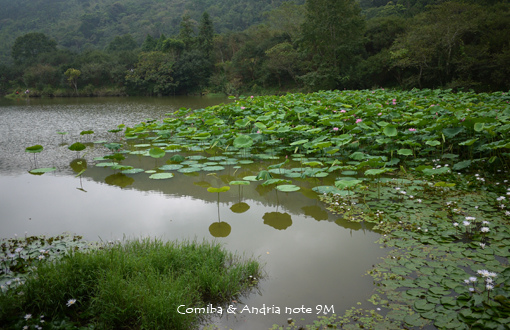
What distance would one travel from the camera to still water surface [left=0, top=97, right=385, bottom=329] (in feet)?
6.84

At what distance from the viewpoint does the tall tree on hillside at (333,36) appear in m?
19.1

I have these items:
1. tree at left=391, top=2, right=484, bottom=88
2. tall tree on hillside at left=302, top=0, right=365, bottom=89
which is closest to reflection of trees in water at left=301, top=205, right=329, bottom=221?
tree at left=391, top=2, right=484, bottom=88

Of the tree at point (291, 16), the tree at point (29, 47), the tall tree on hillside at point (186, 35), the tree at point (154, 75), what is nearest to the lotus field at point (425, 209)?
the tree at point (291, 16)

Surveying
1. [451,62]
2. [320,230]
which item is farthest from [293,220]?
[451,62]

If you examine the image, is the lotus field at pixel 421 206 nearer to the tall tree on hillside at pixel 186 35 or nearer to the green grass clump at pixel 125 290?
the green grass clump at pixel 125 290

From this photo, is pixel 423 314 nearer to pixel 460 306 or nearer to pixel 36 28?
pixel 460 306

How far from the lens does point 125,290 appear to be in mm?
1858

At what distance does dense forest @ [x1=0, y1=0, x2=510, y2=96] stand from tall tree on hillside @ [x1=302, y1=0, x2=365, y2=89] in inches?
2.4

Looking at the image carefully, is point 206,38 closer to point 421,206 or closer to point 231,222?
point 231,222

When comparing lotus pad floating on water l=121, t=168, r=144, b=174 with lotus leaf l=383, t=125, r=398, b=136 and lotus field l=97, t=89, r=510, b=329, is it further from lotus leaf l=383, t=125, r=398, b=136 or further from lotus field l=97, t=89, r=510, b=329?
lotus leaf l=383, t=125, r=398, b=136

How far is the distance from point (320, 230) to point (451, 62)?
15449 millimetres

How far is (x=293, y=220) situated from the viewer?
326cm

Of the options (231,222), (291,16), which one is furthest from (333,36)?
(231,222)

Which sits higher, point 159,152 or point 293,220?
point 159,152
